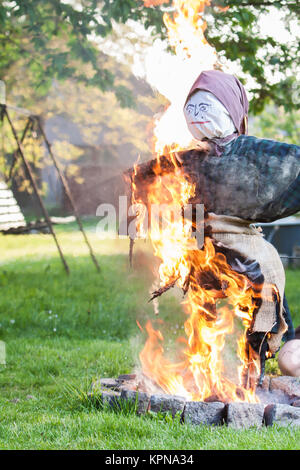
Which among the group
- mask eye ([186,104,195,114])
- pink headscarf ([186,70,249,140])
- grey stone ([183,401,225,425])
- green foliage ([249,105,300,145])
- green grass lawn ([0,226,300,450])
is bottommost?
green grass lawn ([0,226,300,450])

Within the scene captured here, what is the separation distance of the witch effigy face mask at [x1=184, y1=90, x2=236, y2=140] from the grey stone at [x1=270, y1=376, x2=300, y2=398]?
1.85 m

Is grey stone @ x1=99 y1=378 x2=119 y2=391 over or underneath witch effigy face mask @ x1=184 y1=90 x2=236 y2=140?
underneath

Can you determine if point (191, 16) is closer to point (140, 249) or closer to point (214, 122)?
point (214, 122)

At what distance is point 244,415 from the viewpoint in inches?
126

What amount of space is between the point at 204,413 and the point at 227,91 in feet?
6.61

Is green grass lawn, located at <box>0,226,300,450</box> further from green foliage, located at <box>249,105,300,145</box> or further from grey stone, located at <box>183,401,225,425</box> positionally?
green foliage, located at <box>249,105,300,145</box>

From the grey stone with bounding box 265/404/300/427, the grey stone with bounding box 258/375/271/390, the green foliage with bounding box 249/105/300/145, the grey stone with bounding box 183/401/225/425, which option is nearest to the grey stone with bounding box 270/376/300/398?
the grey stone with bounding box 258/375/271/390

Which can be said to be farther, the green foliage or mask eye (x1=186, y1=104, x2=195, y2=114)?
the green foliage

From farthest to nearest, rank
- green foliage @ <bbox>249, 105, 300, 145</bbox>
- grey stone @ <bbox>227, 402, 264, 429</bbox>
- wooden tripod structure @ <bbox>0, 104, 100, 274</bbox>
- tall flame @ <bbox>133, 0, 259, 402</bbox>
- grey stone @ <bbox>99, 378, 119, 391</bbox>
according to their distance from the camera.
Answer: green foliage @ <bbox>249, 105, 300, 145</bbox> < wooden tripod structure @ <bbox>0, 104, 100, 274</bbox> < grey stone @ <bbox>99, 378, 119, 391</bbox> < tall flame @ <bbox>133, 0, 259, 402</bbox> < grey stone @ <bbox>227, 402, 264, 429</bbox>

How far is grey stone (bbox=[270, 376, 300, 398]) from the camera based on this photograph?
3798 mm

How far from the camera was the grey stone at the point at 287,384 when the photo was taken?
3.80 meters

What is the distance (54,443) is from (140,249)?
4825 mm

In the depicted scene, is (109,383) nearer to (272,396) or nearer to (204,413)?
(204,413)

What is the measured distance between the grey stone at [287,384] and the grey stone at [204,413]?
76 cm
